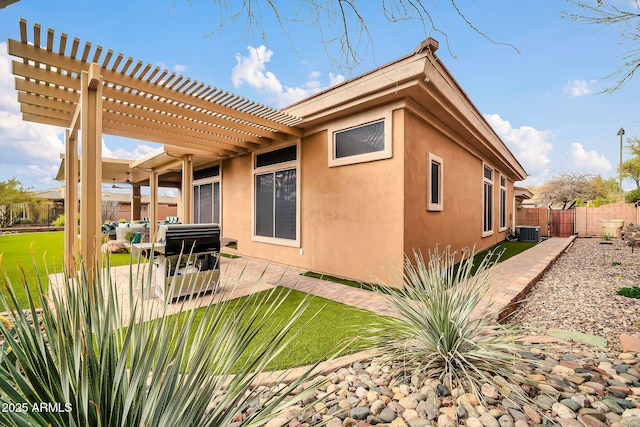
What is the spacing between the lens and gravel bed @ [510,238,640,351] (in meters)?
3.48

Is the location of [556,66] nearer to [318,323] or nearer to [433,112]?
[433,112]

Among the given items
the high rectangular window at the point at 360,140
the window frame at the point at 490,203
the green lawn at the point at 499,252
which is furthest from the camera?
the window frame at the point at 490,203

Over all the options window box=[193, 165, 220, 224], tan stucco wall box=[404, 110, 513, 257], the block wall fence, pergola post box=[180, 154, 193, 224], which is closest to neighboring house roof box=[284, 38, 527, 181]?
tan stucco wall box=[404, 110, 513, 257]

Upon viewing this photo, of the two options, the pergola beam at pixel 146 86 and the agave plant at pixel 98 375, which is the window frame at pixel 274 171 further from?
the agave plant at pixel 98 375

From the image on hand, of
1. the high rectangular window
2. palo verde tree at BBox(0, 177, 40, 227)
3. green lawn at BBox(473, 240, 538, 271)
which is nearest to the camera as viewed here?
the high rectangular window

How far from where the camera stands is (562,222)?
16484mm

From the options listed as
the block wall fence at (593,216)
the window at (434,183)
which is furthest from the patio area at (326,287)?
the block wall fence at (593,216)

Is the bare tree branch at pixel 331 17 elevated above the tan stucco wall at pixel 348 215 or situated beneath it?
elevated above

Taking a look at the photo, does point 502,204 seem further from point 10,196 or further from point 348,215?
point 10,196

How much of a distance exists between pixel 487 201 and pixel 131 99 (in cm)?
1148

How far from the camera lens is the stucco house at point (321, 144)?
13.7ft

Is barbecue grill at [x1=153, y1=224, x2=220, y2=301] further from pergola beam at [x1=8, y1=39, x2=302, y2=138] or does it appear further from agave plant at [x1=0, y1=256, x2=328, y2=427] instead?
agave plant at [x1=0, y1=256, x2=328, y2=427]

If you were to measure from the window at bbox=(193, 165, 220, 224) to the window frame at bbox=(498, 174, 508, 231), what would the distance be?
11.9 meters

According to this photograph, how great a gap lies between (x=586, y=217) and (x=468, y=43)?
19.2 m
